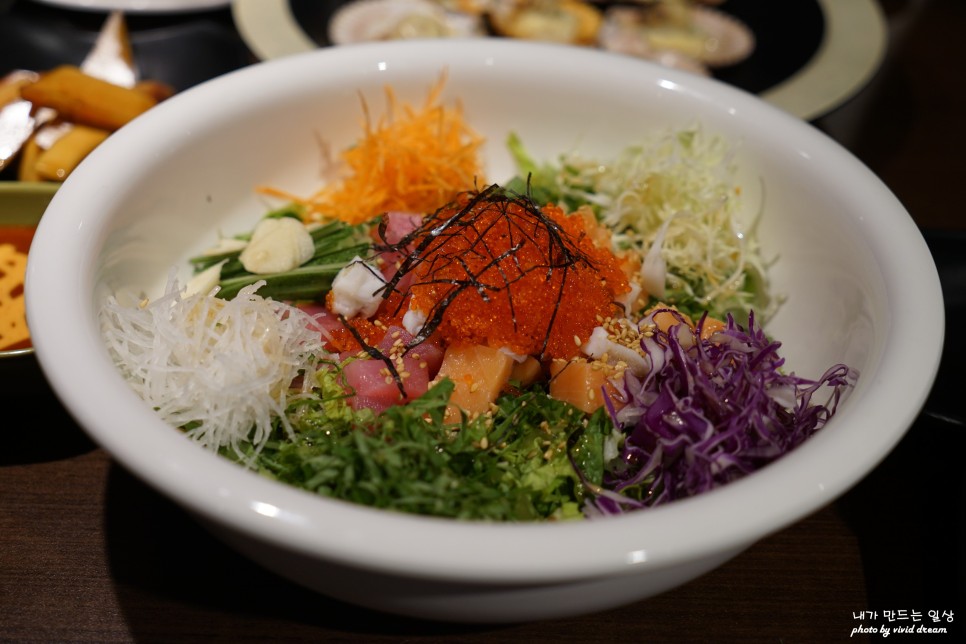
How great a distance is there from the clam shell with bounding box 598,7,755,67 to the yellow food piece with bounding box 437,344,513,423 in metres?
2.96

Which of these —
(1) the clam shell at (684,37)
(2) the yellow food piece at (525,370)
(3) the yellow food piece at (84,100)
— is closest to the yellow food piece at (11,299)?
(3) the yellow food piece at (84,100)

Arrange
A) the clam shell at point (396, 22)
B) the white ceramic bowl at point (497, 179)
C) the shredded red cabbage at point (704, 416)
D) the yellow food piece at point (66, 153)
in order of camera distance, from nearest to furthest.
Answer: the white ceramic bowl at point (497, 179) < the shredded red cabbage at point (704, 416) < the yellow food piece at point (66, 153) < the clam shell at point (396, 22)

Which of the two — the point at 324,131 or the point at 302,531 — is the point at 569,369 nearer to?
the point at 302,531

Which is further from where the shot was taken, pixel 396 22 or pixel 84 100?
pixel 396 22

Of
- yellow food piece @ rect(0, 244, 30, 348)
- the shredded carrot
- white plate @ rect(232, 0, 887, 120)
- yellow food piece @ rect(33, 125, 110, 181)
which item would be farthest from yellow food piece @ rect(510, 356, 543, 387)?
white plate @ rect(232, 0, 887, 120)

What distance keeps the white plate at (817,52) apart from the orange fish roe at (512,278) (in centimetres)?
171

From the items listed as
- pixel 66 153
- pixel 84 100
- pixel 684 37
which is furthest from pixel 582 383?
pixel 684 37

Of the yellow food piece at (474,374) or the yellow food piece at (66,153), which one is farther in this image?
the yellow food piece at (66,153)

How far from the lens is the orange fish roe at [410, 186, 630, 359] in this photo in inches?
71.0

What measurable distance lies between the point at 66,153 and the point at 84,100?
246 mm

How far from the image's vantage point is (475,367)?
1776 millimetres

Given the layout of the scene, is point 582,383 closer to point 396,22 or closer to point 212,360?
point 212,360

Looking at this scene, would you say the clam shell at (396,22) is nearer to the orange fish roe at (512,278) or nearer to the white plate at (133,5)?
the white plate at (133,5)

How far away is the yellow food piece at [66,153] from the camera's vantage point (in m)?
2.54
